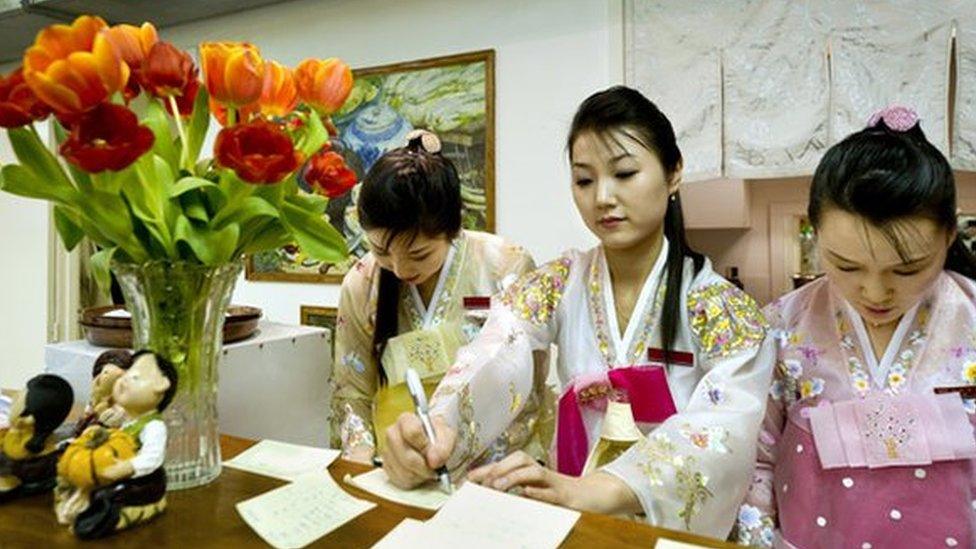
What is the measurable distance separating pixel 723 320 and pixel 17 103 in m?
0.93

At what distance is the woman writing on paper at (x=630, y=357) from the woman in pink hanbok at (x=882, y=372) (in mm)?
137

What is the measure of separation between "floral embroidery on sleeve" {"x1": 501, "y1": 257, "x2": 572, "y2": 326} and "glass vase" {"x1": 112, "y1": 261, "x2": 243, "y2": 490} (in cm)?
48

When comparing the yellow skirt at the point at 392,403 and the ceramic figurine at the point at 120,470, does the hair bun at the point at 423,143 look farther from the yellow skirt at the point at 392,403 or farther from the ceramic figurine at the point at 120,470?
the ceramic figurine at the point at 120,470

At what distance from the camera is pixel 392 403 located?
1.40 m

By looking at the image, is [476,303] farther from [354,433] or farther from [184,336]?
[184,336]

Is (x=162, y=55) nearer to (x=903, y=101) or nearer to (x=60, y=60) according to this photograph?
(x=60, y=60)

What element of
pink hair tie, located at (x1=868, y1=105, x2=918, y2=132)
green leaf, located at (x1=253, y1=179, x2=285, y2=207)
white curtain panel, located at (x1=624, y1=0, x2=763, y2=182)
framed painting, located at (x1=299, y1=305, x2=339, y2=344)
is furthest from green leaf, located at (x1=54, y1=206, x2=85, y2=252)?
framed painting, located at (x1=299, y1=305, x2=339, y2=344)

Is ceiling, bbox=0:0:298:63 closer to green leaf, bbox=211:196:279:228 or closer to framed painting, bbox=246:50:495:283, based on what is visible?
framed painting, bbox=246:50:495:283

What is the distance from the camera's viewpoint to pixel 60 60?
0.63 m

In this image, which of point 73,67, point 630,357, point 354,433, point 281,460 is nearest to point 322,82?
point 73,67

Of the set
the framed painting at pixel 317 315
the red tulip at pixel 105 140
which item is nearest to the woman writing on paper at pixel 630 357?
the red tulip at pixel 105 140

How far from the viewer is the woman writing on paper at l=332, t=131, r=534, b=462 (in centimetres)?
137

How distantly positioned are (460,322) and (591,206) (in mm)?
549

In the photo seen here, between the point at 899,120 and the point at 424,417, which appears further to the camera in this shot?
the point at 899,120
